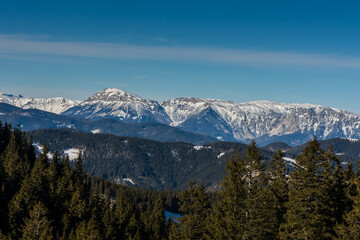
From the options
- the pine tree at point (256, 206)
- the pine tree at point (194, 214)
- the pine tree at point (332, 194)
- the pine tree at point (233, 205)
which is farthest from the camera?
the pine tree at point (194, 214)

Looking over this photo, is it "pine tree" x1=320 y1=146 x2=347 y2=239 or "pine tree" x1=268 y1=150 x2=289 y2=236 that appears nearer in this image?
"pine tree" x1=320 y1=146 x2=347 y2=239

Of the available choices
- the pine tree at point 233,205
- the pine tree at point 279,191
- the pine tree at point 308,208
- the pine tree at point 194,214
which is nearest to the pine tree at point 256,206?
the pine tree at point 233,205

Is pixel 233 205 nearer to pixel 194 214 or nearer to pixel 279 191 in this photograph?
pixel 279 191

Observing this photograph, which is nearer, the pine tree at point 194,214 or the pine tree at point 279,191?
the pine tree at point 279,191

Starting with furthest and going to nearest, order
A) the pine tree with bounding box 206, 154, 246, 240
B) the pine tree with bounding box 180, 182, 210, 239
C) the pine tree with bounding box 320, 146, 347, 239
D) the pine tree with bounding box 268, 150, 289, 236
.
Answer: the pine tree with bounding box 180, 182, 210, 239
the pine tree with bounding box 268, 150, 289, 236
the pine tree with bounding box 206, 154, 246, 240
the pine tree with bounding box 320, 146, 347, 239

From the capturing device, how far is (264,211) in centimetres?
3784

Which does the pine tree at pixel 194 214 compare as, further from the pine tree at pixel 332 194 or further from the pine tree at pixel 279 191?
the pine tree at pixel 332 194

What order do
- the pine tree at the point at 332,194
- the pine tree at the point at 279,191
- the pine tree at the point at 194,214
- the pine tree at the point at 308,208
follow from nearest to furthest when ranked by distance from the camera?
the pine tree at the point at 308,208
the pine tree at the point at 332,194
the pine tree at the point at 279,191
the pine tree at the point at 194,214

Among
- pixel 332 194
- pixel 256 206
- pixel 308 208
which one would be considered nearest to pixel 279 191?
pixel 256 206

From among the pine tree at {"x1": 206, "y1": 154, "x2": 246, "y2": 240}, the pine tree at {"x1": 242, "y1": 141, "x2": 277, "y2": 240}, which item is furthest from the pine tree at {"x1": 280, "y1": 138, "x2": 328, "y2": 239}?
the pine tree at {"x1": 206, "y1": 154, "x2": 246, "y2": 240}

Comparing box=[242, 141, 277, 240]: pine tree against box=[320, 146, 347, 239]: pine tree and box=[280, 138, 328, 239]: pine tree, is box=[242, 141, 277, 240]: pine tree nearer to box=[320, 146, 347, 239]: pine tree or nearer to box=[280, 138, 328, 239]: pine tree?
box=[280, 138, 328, 239]: pine tree

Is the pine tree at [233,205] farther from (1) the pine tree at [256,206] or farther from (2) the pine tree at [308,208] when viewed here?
(2) the pine tree at [308,208]

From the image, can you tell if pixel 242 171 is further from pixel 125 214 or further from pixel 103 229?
pixel 125 214

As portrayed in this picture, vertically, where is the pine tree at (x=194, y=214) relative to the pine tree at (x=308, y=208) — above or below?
below
